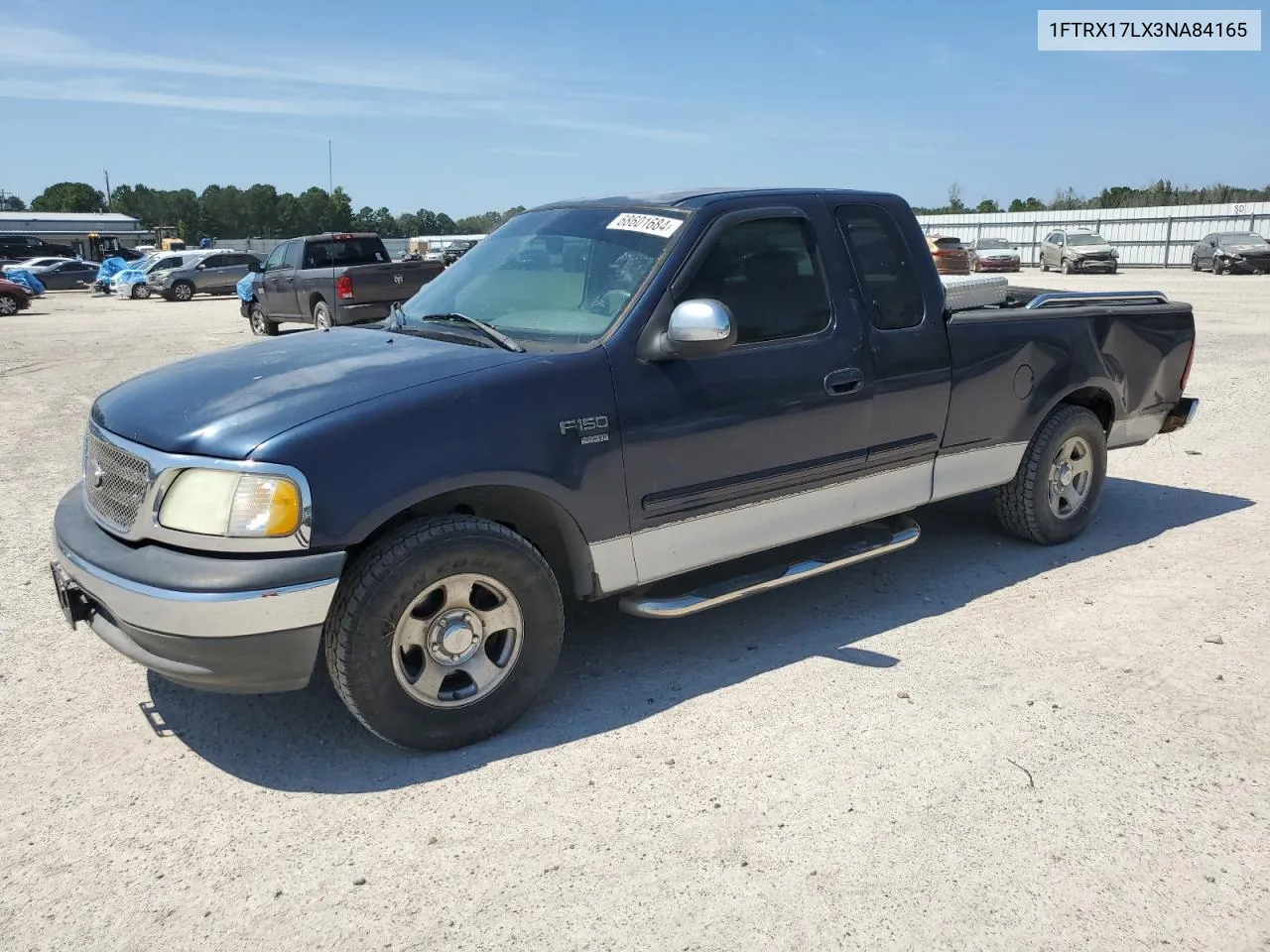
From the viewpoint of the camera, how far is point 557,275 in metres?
4.27

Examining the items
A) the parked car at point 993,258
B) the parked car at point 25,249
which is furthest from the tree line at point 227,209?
the parked car at point 993,258

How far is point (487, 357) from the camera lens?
12.0 feet

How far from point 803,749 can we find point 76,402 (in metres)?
10.3

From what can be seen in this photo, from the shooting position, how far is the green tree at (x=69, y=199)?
123m

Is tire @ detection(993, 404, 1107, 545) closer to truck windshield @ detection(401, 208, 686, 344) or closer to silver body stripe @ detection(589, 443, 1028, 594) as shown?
silver body stripe @ detection(589, 443, 1028, 594)

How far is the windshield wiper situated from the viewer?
3.84m

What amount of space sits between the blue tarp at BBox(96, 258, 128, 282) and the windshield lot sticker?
42.2 metres

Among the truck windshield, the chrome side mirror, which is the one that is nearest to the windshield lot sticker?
the truck windshield

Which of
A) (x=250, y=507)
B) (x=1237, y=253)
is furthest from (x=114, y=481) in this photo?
(x=1237, y=253)

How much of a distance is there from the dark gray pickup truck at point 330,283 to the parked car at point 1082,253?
2568 centimetres

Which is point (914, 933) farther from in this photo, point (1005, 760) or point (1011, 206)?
point (1011, 206)

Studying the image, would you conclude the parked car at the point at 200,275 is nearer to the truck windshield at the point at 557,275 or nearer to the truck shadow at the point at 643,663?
the truck windshield at the point at 557,275

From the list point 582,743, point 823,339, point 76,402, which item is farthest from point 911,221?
point 76,402

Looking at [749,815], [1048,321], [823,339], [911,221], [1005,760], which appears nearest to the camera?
[749,815]
